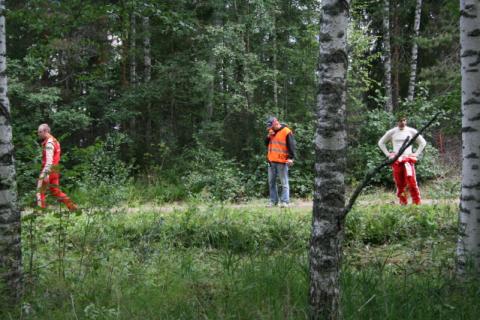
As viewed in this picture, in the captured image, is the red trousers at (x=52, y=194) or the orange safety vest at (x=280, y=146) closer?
the red trousers at (x=52, y=194)

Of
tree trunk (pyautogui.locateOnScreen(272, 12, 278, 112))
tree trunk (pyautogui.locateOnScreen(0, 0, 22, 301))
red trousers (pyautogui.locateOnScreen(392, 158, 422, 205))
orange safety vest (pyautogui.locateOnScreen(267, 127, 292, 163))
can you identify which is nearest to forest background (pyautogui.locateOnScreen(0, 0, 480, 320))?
tree trunk (pyautogui.locateOnScreen(0, 0, 22, 301))

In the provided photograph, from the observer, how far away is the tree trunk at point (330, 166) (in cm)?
318

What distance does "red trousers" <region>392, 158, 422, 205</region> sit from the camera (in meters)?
9.95

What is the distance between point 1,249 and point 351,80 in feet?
48.6

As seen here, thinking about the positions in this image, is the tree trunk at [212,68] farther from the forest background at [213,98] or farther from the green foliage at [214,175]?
the green foliage at [214,175]

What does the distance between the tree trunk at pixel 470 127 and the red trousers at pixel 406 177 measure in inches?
195

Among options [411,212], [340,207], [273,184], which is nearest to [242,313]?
[340,207]

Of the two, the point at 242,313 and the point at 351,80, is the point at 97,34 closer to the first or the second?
the point at 351,80

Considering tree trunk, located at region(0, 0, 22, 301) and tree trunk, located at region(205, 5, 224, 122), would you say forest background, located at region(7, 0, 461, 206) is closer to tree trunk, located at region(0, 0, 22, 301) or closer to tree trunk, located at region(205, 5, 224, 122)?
tree trunk, located at region(205, 5, 224, 122)

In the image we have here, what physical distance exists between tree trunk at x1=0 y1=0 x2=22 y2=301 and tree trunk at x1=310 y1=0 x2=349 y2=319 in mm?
Result: 2691

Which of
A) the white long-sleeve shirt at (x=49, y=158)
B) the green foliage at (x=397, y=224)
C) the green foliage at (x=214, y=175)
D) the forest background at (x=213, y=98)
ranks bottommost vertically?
the green foliage at (x=397, y=224)

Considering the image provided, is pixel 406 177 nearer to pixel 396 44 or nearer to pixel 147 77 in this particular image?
pixel 147 77

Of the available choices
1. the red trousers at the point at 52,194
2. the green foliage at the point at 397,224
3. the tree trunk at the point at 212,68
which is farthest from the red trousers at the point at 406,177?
the tree trunk at the point at 212,68

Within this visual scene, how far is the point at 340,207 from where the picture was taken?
125 inches
